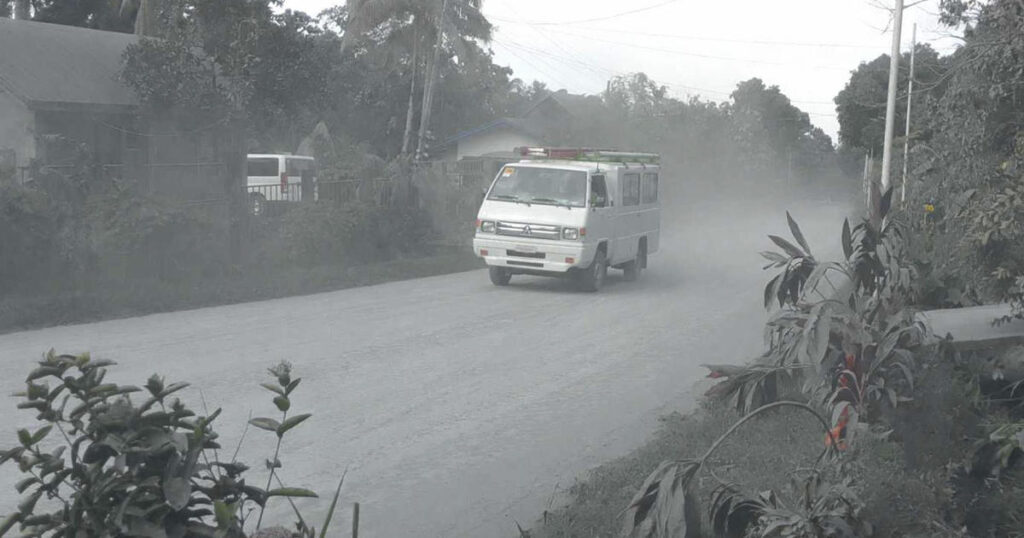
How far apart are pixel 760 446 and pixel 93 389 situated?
555 centimetres

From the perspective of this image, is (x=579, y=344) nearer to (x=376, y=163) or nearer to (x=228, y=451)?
(x=228, y=451)

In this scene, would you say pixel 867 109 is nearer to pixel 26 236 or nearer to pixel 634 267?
pixel 634 267

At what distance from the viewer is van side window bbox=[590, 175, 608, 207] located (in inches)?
753

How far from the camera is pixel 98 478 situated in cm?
350

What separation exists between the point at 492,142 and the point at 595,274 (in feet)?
102

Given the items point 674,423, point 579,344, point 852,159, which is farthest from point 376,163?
point 852,159

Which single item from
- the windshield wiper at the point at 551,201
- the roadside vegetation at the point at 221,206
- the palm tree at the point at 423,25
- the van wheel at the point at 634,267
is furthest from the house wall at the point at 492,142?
the windshield wiper at the point at 551,201

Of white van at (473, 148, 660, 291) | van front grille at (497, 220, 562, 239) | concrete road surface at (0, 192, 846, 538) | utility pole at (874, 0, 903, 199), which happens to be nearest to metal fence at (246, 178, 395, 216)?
concrete road surface at (0, 192, 846, 538)

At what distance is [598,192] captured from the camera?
64.4ft

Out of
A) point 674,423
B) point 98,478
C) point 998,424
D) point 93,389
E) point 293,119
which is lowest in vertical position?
point 674,423

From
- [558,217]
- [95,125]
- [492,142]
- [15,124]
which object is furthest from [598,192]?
[492,142]

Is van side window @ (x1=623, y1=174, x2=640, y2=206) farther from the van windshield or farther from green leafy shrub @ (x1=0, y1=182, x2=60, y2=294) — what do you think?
green leafy shrub @ (x1=0, y1=182, x2=60, y2=294)

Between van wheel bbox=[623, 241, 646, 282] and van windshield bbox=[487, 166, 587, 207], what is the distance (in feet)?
10.0

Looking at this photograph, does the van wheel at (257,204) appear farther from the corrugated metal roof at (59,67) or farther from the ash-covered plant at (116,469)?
the ash-covered plant at (116,469)
